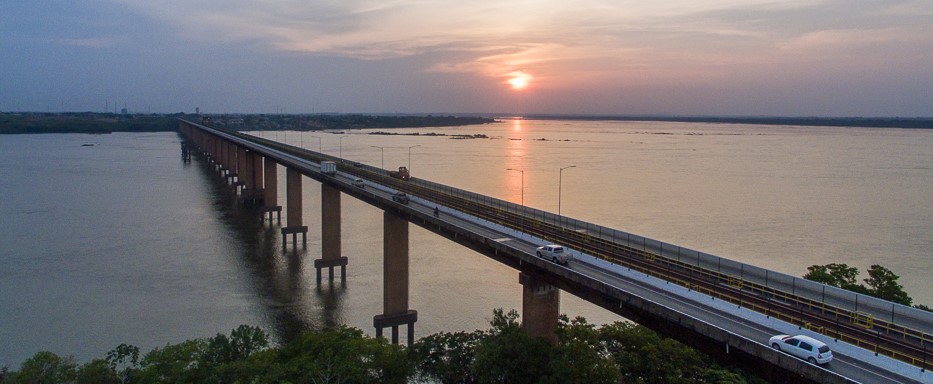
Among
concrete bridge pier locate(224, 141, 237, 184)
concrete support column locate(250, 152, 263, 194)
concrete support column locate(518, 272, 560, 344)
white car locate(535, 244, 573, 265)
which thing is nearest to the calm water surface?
concrete bridge pier locate(224, 141, 237, 184)

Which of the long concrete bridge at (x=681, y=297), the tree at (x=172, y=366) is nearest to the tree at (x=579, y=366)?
the long concrete bridge at (x=681, y=297)

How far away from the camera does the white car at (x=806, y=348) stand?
14.7 meters

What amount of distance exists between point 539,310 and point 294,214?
38.9 m

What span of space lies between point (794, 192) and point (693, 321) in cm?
7554

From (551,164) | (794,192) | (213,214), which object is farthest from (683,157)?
(213,214)

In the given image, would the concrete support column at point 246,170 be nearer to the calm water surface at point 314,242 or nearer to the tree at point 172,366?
the calm water surface at point 314,242

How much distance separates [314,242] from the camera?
5931 centimetres

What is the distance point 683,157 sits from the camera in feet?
470

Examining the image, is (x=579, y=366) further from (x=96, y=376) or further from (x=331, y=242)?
(x=331, y=242)

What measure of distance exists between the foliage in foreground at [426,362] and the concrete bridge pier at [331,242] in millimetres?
19798

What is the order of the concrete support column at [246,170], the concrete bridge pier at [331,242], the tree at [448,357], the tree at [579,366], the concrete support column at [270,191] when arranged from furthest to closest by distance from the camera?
1. the concrete support column at [246,170]
2. the concrete support column at [270,191]
3. the concrete bridge pier at [331,242]
4. the tree at [448,357]
5. the tree at [579,366]

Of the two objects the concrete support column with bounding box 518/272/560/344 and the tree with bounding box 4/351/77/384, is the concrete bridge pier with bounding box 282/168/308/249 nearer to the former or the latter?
the tree with bounding box 4/351/77/384

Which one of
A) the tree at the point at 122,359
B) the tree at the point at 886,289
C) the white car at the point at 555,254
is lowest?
the tree at the point at 122,359

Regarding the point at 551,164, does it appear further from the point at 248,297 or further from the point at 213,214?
the point at 248,297
